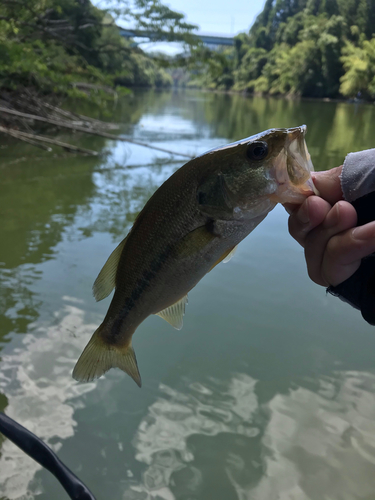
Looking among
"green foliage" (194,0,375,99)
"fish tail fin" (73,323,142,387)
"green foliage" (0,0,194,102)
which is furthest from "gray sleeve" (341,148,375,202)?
"green foliage" (194,0,375,99)

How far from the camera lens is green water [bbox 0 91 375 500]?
10.4ft

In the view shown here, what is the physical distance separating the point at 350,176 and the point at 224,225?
65 cm

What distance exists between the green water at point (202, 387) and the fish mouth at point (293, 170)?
2.59 metres

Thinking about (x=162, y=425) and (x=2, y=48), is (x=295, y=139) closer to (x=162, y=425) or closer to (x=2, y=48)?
(x=162, y=425)

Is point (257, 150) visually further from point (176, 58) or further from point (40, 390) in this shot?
point (176, 58)

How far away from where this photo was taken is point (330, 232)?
1718mm

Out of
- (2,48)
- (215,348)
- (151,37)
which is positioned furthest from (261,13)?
(215,348)

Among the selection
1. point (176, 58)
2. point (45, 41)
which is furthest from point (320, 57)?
point (45, 41)

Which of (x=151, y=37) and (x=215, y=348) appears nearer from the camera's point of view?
(x=215, y=348)

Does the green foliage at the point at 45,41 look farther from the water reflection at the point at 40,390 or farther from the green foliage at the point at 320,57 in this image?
the green foliage at the point at 320,57

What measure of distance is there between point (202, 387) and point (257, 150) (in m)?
3.04

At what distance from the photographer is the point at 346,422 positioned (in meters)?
3.68

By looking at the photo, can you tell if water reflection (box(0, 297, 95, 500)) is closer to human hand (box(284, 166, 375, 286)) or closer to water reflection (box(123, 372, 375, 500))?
water reflection (box(123, 372, 375, 500))

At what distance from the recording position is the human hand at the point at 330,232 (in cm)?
162
